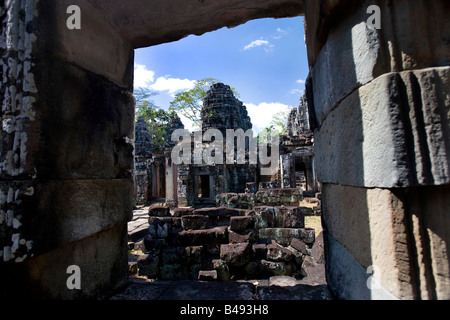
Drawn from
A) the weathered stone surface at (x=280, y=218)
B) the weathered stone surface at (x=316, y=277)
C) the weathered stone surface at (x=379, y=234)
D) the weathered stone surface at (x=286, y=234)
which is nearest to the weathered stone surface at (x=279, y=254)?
the weathered stone surface at (x=286, y=234)

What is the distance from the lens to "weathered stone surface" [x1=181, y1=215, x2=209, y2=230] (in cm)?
514

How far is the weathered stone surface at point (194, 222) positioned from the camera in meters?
5.14

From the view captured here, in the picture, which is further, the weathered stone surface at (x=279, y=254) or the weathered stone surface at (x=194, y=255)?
the weathered stone surface at (x=194, y=255)

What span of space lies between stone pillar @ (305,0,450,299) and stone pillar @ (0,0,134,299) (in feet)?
5.04

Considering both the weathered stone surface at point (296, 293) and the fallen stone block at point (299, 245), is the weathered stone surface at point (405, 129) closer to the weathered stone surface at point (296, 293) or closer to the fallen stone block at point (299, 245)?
the weathered stone surface at point (296, 293)

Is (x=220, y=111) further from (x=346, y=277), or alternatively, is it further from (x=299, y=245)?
(x=346, y=277)

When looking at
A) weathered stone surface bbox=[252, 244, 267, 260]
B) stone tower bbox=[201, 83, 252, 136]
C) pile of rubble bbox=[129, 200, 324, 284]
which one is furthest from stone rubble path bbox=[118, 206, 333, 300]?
stone tower bbox=[201, 83, 252, 136]

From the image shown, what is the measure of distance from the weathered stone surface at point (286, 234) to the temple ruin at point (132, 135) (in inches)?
143

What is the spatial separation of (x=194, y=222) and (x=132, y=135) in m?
3.57

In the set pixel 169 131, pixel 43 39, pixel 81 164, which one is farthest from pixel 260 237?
pixel 169 131

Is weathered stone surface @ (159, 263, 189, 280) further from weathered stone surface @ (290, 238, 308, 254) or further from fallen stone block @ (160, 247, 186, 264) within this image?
weathered stone surface @ (290, 238, 308, 254)

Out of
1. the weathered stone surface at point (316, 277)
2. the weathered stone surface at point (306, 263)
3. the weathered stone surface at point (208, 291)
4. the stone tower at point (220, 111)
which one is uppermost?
the stone tower at point (220, 111)

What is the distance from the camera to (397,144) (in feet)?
2.75
